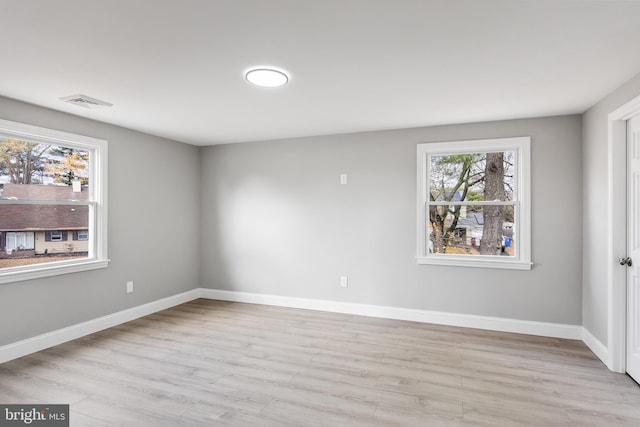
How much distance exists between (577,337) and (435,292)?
4.73 feet

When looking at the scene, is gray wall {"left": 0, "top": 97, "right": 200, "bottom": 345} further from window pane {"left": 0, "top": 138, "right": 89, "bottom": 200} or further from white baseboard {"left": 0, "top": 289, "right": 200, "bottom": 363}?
window pane {"left": 0, "top": 138, "right": 89, "bottom": 200}

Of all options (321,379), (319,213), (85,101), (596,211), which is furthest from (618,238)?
(85,101)

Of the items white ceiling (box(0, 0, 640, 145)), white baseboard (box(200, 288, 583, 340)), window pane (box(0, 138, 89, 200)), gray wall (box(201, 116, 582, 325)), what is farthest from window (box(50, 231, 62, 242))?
white baseboard (box(200, 288, 583, 340))

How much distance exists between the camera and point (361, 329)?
148 inches

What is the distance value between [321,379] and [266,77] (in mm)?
2383

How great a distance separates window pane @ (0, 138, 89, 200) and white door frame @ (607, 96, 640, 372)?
5.09 meters

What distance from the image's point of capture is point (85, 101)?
296 cm

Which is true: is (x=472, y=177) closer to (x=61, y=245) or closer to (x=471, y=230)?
(x=471, y=230)

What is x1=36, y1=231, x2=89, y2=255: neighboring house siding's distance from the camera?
327 cm

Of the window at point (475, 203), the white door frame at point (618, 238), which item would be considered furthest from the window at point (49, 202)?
the white door frame at point (618, 238)

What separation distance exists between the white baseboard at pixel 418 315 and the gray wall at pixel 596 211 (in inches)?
12.9

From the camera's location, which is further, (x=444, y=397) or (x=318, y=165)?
(x=318, y=165)

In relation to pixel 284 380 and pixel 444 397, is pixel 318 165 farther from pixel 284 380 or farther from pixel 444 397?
pixel 444 397

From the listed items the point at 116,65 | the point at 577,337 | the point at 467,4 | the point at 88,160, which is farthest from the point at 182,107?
the point at 577,337
